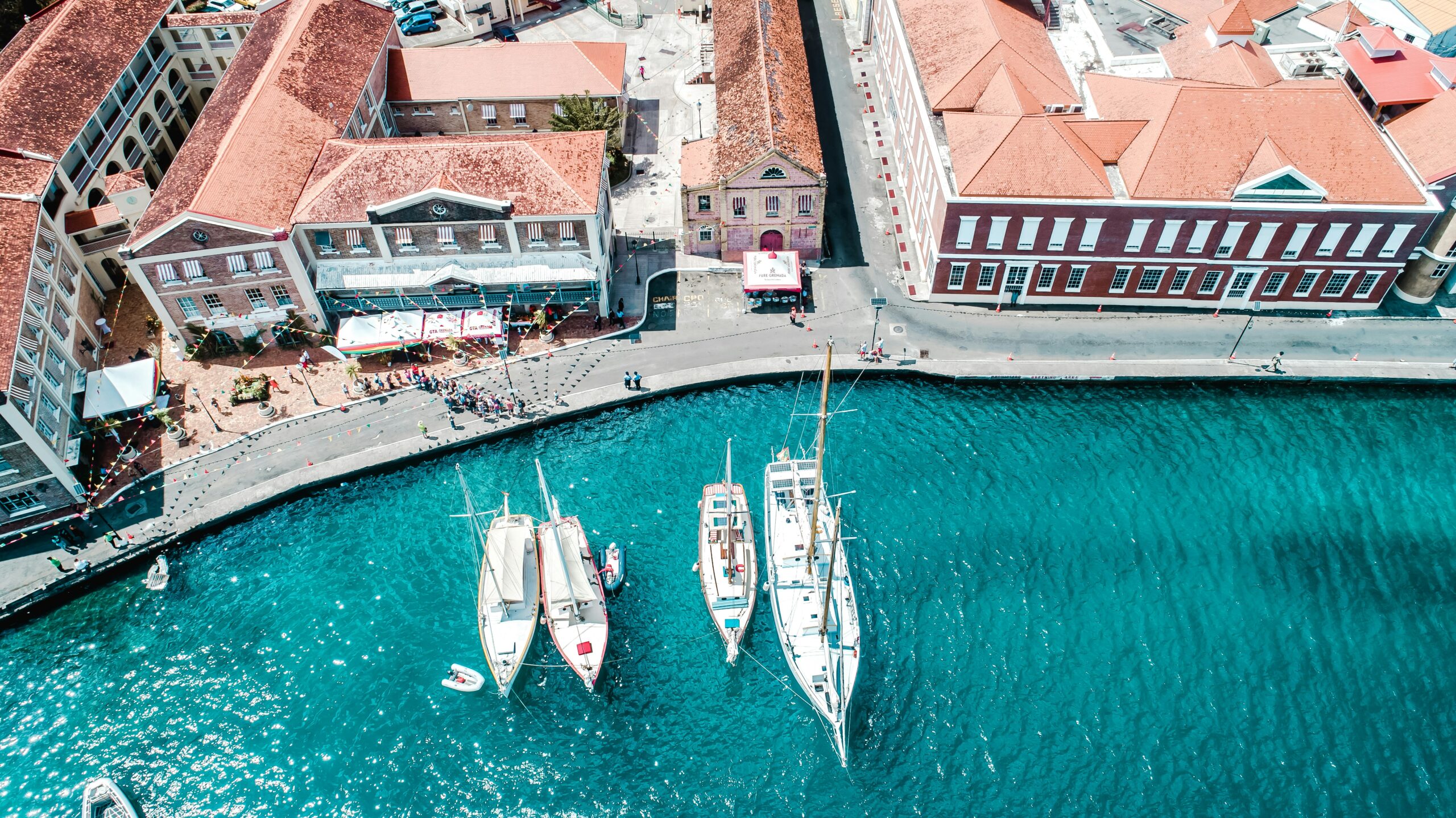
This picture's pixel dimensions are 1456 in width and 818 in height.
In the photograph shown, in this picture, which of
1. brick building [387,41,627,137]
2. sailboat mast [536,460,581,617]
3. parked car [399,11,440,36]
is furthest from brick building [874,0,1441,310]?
parked car [399,11,440,36]

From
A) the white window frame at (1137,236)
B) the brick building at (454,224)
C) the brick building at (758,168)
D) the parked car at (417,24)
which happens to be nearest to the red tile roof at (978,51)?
the brick building at (758,168)

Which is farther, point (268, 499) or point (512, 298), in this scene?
point (512, 298)

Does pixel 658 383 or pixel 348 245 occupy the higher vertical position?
pixel 348 245

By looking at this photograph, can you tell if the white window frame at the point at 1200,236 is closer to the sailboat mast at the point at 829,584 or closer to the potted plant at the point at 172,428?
the sailboat mast at the point at 829,584

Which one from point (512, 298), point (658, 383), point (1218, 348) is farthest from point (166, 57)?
point (1218, 348)

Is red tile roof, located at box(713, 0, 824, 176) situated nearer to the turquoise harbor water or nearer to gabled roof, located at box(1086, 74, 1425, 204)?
the turquoise harbor water

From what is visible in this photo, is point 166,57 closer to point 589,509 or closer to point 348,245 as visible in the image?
point 348,245
